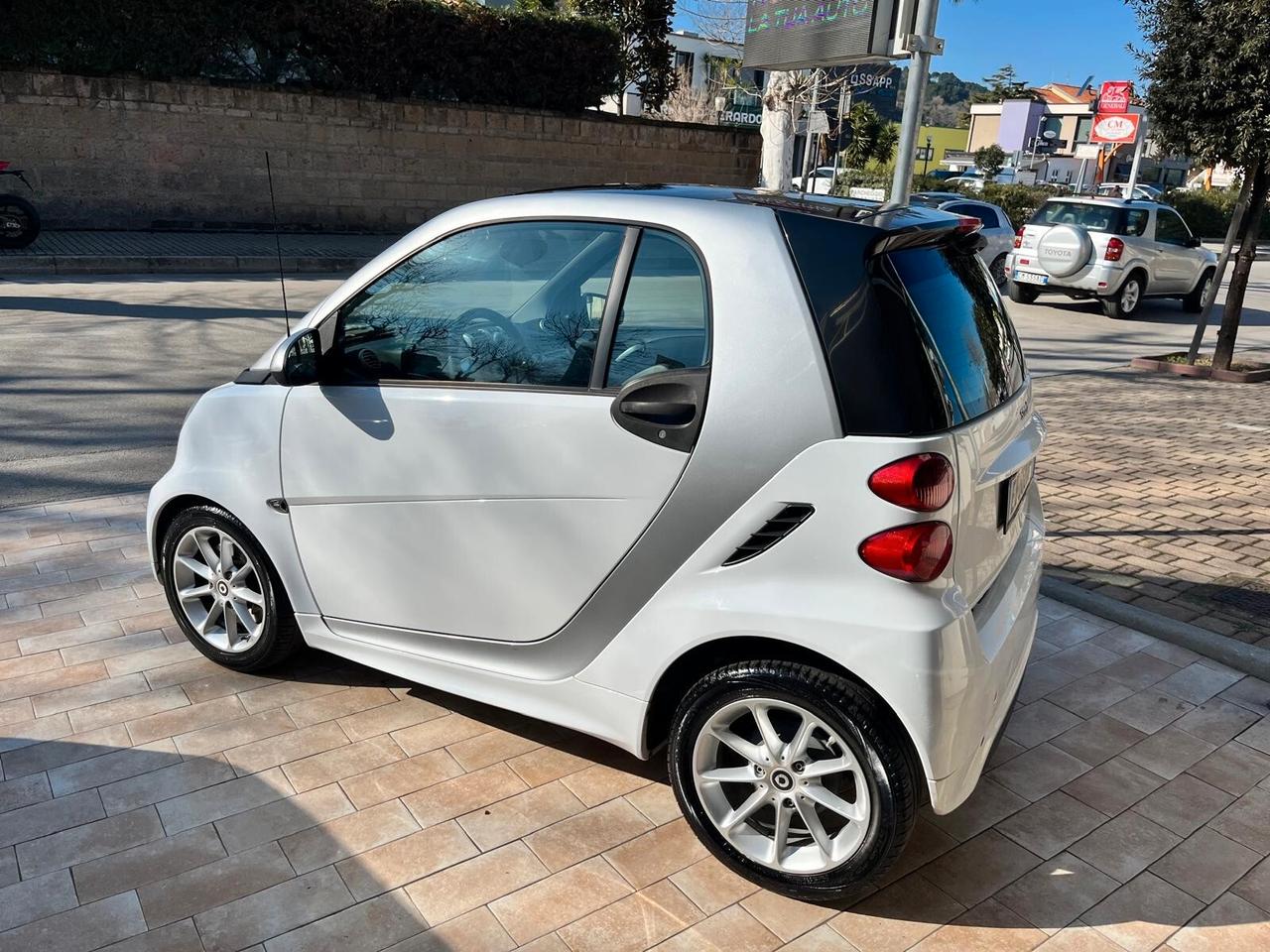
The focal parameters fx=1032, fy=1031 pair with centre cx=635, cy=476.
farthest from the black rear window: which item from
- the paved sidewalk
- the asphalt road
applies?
the paved sidewalk

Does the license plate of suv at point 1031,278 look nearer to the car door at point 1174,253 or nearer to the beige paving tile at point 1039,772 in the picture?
the car door at point 1174,253

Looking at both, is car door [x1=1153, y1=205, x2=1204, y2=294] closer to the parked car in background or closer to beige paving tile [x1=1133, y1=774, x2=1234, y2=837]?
the parked car in background

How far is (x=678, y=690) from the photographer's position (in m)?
2.95

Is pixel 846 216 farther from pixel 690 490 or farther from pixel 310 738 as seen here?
pixel 310 738

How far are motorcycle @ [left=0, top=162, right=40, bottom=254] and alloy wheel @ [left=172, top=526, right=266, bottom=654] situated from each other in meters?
13.1

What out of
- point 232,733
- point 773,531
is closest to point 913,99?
point 773,531

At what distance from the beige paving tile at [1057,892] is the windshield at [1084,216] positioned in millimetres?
15412

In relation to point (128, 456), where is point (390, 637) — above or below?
above

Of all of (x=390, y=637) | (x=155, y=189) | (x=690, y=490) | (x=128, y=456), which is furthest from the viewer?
(x=155, y=189)

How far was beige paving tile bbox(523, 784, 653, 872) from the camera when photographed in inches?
116

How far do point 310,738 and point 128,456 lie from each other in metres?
3.80

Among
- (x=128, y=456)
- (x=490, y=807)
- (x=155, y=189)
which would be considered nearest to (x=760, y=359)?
(x=490, y=807)

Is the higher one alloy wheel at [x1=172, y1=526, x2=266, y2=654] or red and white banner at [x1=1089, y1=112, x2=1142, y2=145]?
red and white banner at [x1=1089, y1=112, x2=1142, y2=145]

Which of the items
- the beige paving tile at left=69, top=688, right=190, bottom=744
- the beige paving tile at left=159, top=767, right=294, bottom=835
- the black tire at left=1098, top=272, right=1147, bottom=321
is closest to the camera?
the beige paving tile at left=159, top=767, right=294, bottom=835
